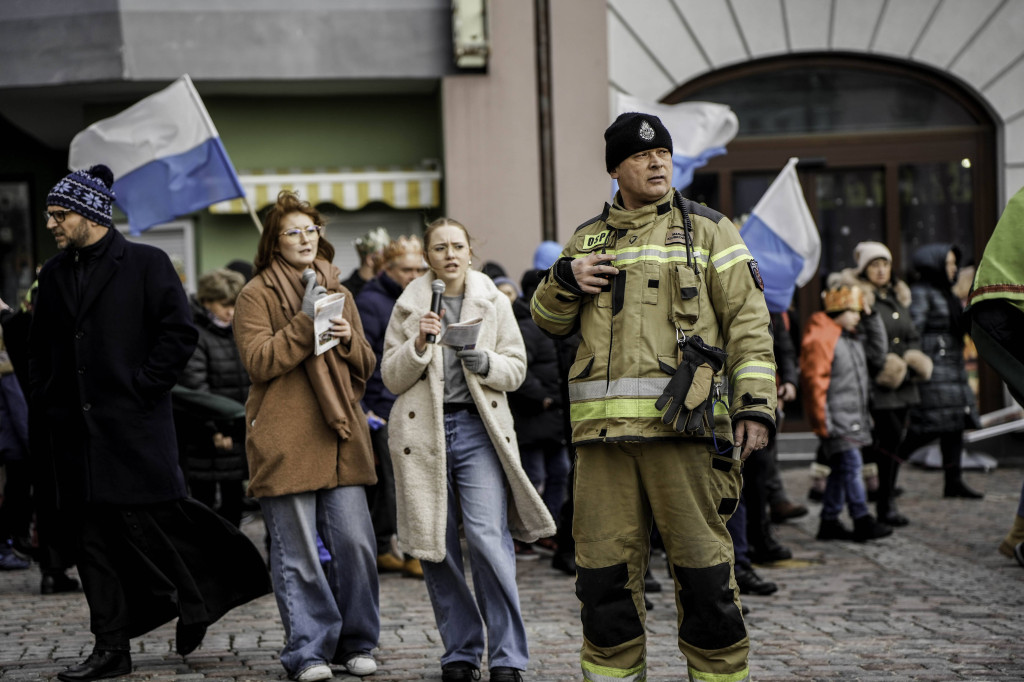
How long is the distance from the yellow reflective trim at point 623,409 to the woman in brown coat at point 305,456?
1494mm

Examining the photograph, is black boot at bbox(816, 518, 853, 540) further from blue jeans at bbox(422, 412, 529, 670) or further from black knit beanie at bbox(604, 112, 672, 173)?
black knit beanie at bbox(604, 112, 672, 173)

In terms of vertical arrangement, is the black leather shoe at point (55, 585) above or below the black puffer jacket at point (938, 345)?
below

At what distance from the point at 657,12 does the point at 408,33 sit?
104 inches

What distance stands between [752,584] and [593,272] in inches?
138

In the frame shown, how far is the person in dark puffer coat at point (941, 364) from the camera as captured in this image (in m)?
10.9

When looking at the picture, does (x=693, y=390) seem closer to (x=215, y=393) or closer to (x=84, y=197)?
(x=84, y=197)

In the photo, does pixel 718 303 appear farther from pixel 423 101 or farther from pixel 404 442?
pixel 423 101

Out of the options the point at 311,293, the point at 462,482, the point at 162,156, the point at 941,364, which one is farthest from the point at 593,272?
the point at 941,364

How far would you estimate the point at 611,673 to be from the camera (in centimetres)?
437

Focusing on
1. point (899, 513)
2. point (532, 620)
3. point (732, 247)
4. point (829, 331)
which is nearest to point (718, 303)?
point (732, 247)

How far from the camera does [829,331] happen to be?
30.1 ft

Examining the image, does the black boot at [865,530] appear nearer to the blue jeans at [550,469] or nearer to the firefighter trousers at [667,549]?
the blue jeans at [550,469]

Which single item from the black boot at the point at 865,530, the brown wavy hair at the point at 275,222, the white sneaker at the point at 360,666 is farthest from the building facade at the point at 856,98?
the white sneaker at the point at 360,666

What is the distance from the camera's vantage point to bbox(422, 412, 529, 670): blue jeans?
17.5 ft
